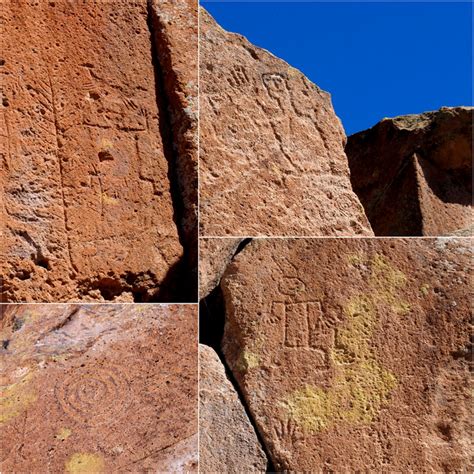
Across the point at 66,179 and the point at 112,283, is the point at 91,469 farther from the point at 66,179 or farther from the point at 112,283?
the point at 66,179

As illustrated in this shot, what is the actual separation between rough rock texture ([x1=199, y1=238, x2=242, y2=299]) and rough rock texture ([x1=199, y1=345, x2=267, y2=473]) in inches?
8.3

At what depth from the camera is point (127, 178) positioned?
2.29 m

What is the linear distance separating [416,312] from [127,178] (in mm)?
956

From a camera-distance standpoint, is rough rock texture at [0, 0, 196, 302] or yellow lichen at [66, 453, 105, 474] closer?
yellow lichen at [66, 453, 105, 474]

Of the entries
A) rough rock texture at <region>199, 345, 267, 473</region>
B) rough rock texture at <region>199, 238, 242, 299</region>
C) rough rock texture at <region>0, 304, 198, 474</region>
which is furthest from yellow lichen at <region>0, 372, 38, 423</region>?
rough rock texture at <region>199, 238, 242, 299</region>

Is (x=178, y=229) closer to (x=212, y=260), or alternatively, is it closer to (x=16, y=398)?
(x=212, y=260)

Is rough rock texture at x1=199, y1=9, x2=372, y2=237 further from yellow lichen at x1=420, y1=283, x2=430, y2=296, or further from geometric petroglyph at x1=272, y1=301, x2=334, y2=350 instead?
yellow lichen at x1=420, y1=283, x2=430, y2=296

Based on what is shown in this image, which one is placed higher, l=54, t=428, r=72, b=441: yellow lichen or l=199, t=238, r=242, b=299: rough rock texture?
l=199, t=238, r=242, b=299: rough rock texture

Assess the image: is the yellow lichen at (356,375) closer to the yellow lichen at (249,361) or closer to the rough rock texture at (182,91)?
the yellow lichen at (249,361)

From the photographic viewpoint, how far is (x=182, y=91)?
8.09 feet

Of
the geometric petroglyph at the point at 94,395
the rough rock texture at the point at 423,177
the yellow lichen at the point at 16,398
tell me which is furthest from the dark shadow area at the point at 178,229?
the rough rock texture at the point at 423,177

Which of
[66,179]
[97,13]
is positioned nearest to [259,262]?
[66,179]

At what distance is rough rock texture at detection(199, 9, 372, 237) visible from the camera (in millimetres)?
2504

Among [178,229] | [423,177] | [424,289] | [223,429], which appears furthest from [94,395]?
[423,177]
